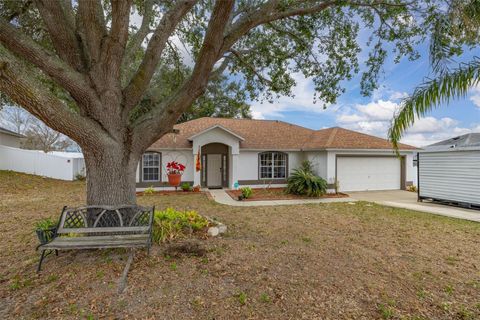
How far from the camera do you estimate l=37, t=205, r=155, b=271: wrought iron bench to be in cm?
430

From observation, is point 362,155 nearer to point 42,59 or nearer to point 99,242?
point 99,242

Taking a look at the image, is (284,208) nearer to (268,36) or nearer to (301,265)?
(301,265)

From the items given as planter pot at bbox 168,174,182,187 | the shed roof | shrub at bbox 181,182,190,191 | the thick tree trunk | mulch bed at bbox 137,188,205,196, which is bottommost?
mulch bed at bbox 137,188,205,196

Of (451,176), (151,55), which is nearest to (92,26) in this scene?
(151,55)

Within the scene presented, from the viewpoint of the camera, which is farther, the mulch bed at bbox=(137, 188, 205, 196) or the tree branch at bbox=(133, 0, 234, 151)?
the mulch bed at bbox=(137, 188, 205, 196)

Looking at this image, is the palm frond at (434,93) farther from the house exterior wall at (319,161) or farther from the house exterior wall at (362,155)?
the house exterior wall at (319,161)

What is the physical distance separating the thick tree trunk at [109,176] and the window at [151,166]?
962cm

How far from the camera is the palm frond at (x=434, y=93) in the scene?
3629 millimetres

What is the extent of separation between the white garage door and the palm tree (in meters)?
10.9

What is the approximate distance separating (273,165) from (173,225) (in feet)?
36.8

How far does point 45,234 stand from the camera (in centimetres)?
481

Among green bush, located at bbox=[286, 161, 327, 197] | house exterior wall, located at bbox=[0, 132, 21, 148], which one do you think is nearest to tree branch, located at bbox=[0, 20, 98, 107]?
green bush, located at bbox=[286, 161, 327, 197]

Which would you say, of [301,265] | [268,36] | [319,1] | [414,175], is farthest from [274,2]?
[414,175]

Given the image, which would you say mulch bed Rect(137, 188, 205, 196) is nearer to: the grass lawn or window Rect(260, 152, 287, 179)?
window Rect(260, 152, 287, 179)
